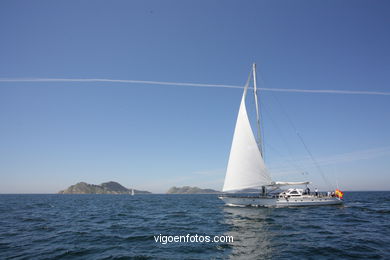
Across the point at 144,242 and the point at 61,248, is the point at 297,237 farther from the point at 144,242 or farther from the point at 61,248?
the point at 61,248

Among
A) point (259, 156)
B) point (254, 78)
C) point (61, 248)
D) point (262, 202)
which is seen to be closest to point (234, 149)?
point (259, 156)

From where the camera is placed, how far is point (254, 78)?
36406 millimetres

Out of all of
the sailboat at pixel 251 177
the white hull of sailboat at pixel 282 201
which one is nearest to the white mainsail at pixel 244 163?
the sailboat at pixel 251 177

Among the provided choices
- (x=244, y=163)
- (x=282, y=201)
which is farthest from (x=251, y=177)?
(x=282, y=201)

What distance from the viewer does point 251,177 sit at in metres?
31.6

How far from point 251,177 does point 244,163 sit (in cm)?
226

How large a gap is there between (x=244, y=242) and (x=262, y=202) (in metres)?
20.4
